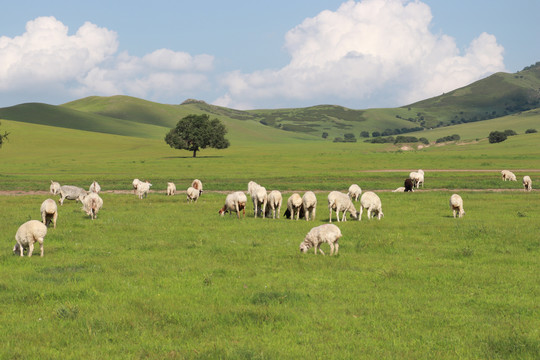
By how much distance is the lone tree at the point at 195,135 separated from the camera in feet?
358

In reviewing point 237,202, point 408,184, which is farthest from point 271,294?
point 408,184

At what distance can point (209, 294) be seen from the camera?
441 inches

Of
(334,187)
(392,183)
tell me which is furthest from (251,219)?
(392,183)

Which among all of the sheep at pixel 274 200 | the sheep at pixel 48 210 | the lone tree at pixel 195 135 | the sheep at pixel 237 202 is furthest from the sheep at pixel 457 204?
the lone tree at pixel 195 135

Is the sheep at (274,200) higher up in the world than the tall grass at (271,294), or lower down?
higher up

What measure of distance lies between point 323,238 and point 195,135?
95.8 metres

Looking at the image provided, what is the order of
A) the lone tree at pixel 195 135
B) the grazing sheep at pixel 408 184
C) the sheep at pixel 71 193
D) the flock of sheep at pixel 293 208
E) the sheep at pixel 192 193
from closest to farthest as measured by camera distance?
the flock of sheep at pixel 293 208 → the sheep at pixel 192 193 → the sheep at pixel 71 193 → the grazing sheep at pixel 408 184 → the lone tree at pixel 195 135

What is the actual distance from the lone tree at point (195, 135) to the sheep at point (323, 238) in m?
94.7

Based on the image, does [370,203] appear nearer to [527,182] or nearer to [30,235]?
[30,235]

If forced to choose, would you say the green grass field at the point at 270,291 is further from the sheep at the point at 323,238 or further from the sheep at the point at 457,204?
the sheep at the point at 457,204

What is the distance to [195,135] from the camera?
10881cm

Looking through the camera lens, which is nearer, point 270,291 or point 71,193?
point 270,291

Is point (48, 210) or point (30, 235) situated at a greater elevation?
point (48, 210)

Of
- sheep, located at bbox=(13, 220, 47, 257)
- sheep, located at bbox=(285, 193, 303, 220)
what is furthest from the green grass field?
sheep, located at bbox=(285, 193, 303, 220)
